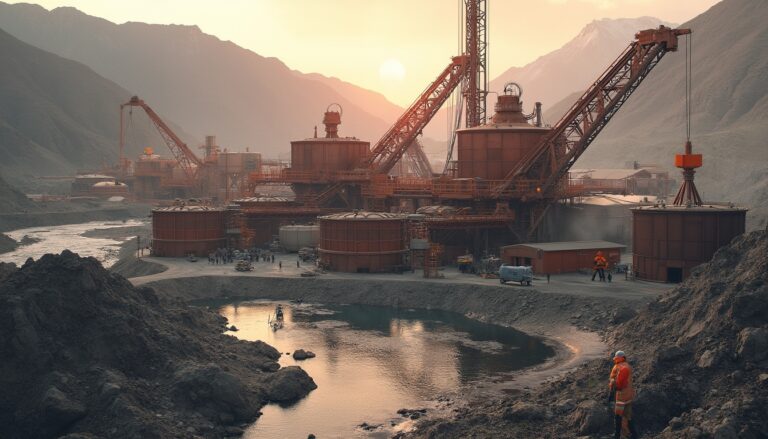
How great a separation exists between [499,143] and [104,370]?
5034cm

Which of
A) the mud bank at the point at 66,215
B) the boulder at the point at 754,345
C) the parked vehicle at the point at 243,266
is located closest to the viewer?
the boulder at the point at 754,345

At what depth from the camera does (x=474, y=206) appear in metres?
76.0

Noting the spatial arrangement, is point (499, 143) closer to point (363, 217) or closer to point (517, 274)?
point (363, 217)

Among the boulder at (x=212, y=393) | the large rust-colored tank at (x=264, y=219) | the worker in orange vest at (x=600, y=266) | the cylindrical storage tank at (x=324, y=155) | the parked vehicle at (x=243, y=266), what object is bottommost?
the boulder at (x=212, y=393)

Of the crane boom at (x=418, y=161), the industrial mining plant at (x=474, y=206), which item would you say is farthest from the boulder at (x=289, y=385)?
the crane boom at (x=418, y=161)

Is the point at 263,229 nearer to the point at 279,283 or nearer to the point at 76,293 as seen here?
the point at 279,283

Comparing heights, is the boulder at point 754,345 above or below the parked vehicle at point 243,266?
above

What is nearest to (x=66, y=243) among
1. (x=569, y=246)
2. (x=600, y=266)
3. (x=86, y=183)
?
(x=86, y=183)

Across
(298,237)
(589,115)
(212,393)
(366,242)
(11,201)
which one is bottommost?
(212,393)

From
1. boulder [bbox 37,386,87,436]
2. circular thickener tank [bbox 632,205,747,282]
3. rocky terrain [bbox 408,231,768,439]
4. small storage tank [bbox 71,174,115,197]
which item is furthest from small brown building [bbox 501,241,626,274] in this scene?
small storage tank [bbox 71,174,115,197]

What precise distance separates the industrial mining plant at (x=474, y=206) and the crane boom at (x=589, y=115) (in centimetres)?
12

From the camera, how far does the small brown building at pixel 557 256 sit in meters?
63.9

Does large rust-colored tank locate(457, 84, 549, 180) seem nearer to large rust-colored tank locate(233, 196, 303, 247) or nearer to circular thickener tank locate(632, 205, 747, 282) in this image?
circular thickener tank locate(632, 205, 747, 282)

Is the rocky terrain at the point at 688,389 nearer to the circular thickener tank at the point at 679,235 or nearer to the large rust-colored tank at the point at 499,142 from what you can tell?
the circular thickener tank at the point at 679,235
